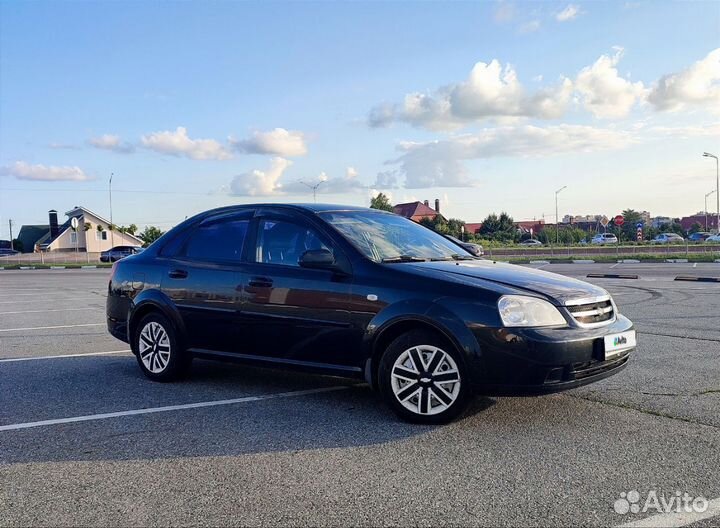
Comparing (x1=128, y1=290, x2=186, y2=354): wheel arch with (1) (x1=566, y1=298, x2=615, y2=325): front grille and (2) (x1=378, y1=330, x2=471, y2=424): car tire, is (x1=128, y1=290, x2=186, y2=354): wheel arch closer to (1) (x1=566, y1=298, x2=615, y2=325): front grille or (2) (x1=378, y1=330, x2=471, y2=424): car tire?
(2) (x1=378, y1=330, x2=471, y2=424): car tire

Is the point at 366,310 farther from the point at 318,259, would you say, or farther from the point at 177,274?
the point at 177,274

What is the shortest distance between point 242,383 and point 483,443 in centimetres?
285

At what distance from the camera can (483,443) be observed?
174 inches

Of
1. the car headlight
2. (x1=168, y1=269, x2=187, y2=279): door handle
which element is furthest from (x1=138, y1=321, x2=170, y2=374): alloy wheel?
the car headlight

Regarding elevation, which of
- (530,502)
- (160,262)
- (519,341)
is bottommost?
(530,502)

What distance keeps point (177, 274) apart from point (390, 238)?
2182 millimetres

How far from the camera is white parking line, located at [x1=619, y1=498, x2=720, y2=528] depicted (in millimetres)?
3172

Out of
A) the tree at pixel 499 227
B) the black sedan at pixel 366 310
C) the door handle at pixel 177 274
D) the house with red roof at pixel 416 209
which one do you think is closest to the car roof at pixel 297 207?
the black sedan at pixel 366 310

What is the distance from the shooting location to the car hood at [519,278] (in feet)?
16.1

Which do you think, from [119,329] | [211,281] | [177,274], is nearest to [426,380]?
[211,281]

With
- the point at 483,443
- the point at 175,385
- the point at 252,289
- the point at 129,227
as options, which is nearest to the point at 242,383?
the point at 175,385

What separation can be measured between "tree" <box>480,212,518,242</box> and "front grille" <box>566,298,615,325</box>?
266 feet

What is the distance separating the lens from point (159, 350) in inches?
258

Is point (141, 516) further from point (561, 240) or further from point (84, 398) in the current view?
point (561, 240)
